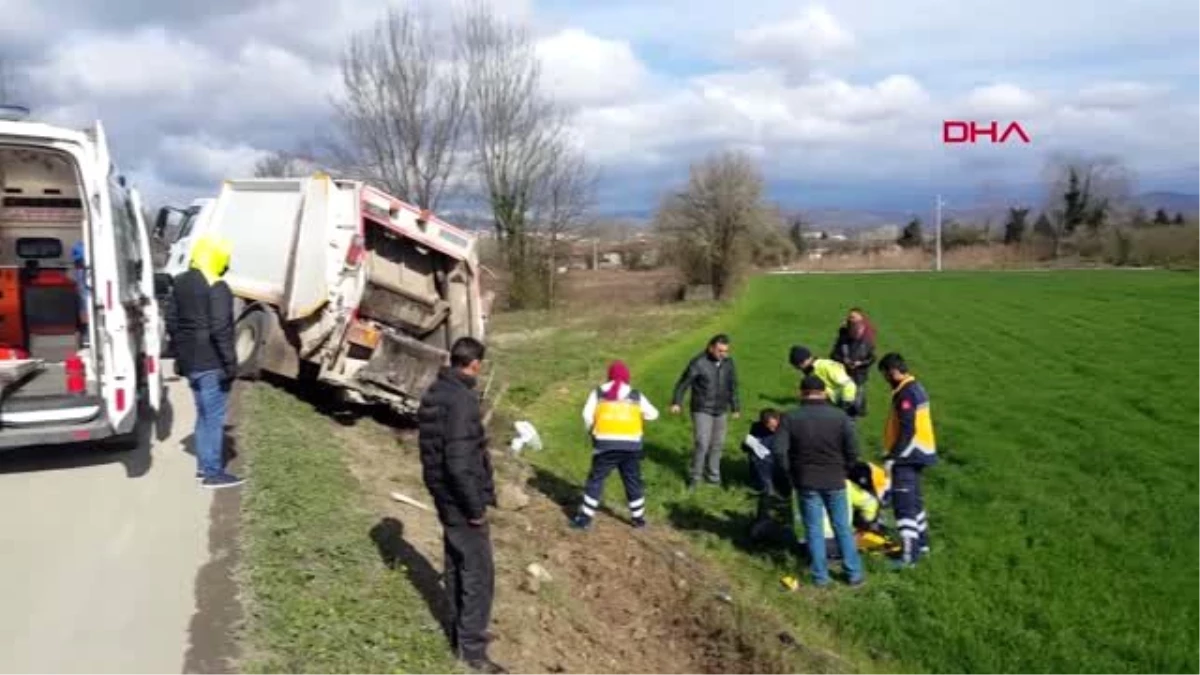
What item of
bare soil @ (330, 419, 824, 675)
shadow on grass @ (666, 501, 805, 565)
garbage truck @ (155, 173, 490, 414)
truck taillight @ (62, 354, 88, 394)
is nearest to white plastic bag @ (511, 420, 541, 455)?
garbage truck @ (155, 173, 490, 414)

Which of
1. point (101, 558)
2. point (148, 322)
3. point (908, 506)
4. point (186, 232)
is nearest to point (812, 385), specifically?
point (908, 506)

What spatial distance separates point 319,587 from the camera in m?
6.22

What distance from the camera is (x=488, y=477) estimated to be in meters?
5.91

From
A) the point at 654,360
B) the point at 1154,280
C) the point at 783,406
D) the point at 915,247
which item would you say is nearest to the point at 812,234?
the point at 915,247

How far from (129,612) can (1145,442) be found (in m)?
11.4

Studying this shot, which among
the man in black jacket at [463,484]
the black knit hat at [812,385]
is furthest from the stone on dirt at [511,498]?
the man in black jacket at [463,484]

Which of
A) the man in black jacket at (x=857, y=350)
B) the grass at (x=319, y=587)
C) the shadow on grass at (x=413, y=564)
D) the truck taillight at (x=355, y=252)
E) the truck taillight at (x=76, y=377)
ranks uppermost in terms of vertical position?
the truck taillight at (x=355, y=252)

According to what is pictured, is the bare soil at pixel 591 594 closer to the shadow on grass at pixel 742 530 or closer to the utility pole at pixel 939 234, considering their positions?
the shadow on grass at pixel 742 530

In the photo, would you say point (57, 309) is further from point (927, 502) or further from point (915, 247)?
point (915, 247)

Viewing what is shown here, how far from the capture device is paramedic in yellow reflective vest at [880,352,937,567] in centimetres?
875

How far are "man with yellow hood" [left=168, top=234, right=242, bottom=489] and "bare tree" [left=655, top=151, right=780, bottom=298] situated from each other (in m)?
43.0

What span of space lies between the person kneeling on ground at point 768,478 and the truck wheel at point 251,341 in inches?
246

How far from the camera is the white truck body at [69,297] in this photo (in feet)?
26.8

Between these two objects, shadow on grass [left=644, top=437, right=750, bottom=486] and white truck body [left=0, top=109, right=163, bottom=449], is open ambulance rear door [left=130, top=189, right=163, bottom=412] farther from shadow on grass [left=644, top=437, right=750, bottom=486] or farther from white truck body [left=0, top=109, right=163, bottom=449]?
shadow on grass [left=644, top=437, right=750, bottom=486]
